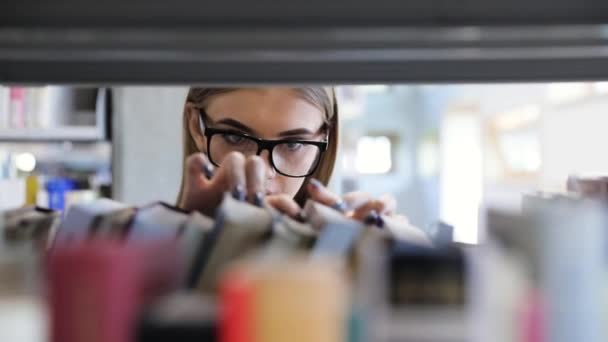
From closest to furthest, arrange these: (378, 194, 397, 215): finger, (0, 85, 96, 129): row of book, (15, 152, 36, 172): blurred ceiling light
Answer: (378, 194, 397, 215): finger, (0, 85, 96, 129): row of book, (15, 152, 36, 172): blurred ceiling light

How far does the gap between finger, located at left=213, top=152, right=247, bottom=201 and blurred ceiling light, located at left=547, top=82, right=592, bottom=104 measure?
3620 millimetres

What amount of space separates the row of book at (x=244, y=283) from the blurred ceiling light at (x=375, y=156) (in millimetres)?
10731

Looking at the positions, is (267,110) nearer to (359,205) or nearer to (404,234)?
(359,205)

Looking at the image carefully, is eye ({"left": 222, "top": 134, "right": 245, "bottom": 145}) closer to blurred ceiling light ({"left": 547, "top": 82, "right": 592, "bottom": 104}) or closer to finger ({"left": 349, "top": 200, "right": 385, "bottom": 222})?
finger ({"left": 349, "top": 200, "right": 385, "bottom": 222})

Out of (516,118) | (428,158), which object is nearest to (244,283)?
(516,118)

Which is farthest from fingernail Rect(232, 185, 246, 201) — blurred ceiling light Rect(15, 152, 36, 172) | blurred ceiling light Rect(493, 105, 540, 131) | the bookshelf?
blurred ceiling light Rect(493, 105, 540, 131)

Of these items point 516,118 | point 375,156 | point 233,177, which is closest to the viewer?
point 233,177

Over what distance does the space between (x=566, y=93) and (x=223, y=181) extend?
4127mm

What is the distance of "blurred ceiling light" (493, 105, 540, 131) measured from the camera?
5218 millimetres

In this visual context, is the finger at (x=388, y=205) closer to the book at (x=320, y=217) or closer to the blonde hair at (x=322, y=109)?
the book at (x=320, y=217)

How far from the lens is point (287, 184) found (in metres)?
1.42

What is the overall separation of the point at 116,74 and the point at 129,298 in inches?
13.9

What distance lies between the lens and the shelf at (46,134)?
2.67 m

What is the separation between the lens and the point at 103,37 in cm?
57
